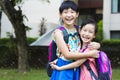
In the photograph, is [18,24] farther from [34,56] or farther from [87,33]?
[87,33]

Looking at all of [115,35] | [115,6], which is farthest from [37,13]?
[115,35]

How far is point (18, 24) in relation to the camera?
15.6 m

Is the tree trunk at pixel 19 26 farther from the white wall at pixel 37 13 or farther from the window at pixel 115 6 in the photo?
the window at pixel 115 6

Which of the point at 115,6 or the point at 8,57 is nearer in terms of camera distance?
the point at 8,57

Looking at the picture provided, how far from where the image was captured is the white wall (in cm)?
3219

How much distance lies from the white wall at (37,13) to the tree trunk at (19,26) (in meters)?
15.4

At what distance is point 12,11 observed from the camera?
50.9 ft

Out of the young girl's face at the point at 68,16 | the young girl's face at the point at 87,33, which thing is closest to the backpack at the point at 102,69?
the young girl's face at the point at 87,33

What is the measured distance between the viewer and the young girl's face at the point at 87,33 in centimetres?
432

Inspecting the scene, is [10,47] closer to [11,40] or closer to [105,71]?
[11,40]

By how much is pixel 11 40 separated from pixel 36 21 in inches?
562

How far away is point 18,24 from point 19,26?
101mm

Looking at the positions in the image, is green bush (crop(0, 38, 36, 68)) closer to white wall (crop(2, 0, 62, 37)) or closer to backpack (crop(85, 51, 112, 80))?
white wall (crop(2, 0, 62, 37))

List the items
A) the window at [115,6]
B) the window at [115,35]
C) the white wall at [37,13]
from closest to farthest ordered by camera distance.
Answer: the window at [115,6] → the window at [115,35] → the white wall at [37,13]
